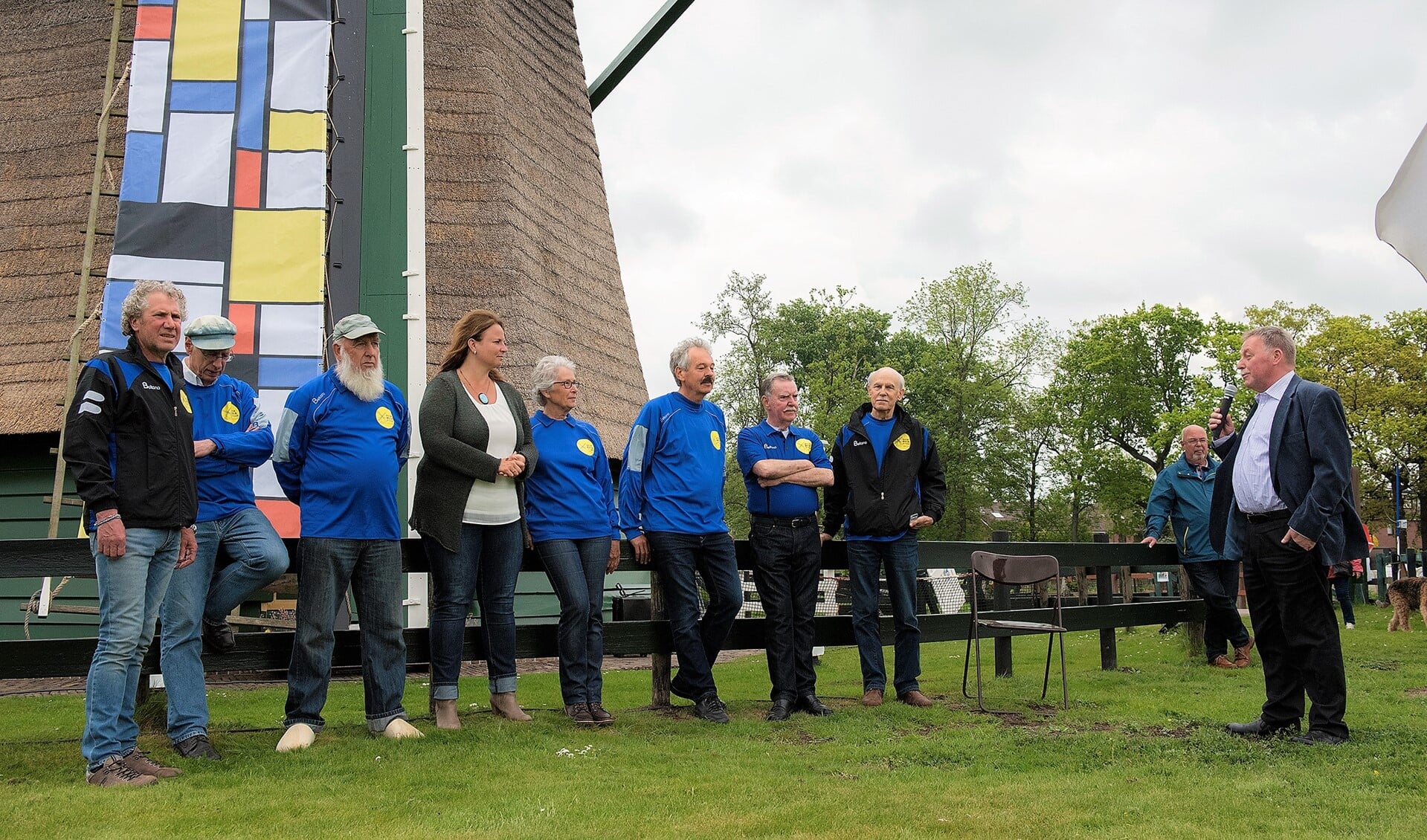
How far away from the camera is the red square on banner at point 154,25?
26.4 feet

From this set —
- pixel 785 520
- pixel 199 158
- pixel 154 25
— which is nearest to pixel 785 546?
pixel 785 520

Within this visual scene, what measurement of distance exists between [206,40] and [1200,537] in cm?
827

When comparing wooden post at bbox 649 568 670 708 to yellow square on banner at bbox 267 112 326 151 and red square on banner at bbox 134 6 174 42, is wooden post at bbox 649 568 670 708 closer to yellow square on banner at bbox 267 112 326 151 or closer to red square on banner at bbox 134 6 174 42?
yellow square on banner at bbox 267 112 326 151

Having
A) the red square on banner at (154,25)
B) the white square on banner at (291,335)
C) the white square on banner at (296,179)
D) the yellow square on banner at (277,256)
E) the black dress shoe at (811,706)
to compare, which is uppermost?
the red square on banner at (154,25)

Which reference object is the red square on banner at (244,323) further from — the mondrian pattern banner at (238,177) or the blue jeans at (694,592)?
the blue jeans at (694,592)

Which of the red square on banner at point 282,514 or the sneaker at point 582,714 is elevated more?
the red square on banner at point 282,514

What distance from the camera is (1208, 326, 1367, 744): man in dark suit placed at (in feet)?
15.1

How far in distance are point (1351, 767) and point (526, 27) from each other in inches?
474

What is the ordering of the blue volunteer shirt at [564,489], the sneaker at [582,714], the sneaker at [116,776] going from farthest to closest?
the blue volunteer shirt at [564,489], the sneaker at [582,714], the sneaker at [116,776]

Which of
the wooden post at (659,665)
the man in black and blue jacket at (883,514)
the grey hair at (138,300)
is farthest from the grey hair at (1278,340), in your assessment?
the grey hair at (138,300)

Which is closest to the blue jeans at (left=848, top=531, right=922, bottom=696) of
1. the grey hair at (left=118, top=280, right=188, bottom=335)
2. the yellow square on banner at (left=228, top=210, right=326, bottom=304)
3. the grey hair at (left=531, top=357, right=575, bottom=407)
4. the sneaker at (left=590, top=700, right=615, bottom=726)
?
the sneaker at (left=590, top=700, right=615, bottom=726)

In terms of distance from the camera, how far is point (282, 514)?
7652 millimetres

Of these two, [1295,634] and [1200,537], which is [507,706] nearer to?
[1295,634]

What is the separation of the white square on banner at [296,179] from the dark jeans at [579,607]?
13.2 ft
